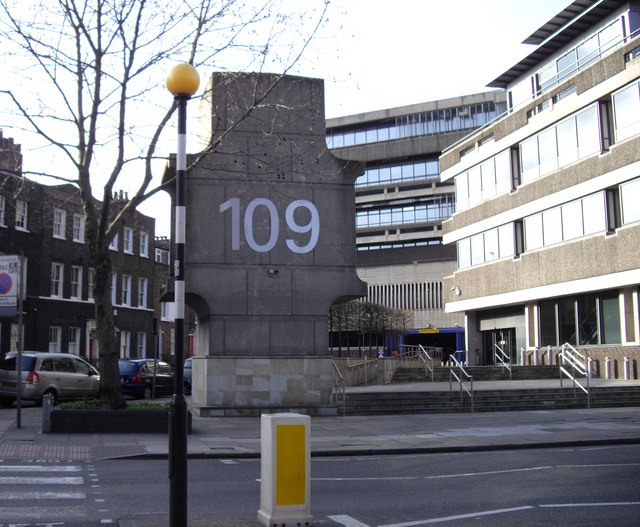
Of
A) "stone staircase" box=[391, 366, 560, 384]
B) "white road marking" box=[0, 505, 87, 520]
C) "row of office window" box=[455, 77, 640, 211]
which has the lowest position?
"white road marking" box=[0, 505, 87, 520]

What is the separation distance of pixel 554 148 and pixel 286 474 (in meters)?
33.8

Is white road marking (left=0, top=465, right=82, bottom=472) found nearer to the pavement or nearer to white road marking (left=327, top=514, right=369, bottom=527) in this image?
the pavement

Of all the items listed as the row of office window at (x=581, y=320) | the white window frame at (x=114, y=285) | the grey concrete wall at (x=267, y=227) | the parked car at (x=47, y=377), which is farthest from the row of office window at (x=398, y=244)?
the grey concrete wall at (x=267, y=227)

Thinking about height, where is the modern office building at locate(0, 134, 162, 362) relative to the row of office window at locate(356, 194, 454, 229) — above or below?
below

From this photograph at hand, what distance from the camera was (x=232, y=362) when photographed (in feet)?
66.9

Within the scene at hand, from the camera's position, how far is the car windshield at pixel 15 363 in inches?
890

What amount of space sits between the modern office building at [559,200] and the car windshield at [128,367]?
2043cm

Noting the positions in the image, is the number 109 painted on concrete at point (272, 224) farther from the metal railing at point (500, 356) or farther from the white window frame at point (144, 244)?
the white window frame at point (144, 244)

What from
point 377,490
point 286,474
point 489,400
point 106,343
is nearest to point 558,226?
point 489,400

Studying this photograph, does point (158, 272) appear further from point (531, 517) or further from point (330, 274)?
point (531, 517)

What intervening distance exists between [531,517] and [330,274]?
44.3 feet

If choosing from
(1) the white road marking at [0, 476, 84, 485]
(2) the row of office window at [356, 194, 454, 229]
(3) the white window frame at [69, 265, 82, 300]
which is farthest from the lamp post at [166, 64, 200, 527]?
(2) the row of office window at [356, 194, 454, 229]

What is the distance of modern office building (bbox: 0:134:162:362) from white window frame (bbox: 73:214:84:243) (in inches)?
2.3

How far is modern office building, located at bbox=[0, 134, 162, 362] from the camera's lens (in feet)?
129
